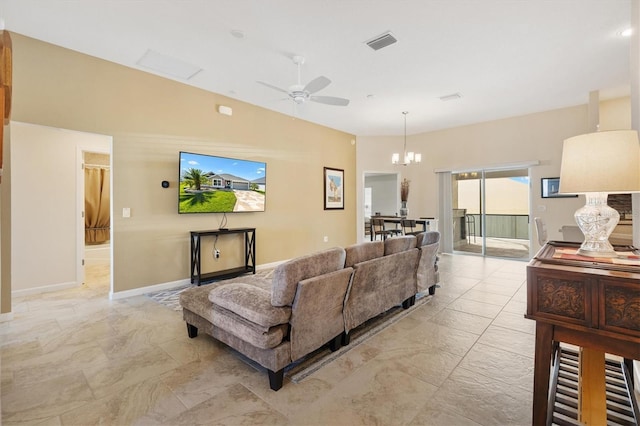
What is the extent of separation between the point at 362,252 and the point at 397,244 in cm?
63

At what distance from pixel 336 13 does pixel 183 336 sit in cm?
358

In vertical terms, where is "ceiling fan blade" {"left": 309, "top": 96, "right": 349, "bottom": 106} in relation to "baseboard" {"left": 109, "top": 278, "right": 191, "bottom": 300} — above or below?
above

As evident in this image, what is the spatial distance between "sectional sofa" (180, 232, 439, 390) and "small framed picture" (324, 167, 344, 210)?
13.5 feet

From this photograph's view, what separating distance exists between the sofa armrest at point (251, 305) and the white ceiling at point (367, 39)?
271 cm

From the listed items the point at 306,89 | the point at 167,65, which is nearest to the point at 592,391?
the point at 306,89

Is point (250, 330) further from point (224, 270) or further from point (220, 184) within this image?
point (220, 184)

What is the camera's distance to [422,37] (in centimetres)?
336

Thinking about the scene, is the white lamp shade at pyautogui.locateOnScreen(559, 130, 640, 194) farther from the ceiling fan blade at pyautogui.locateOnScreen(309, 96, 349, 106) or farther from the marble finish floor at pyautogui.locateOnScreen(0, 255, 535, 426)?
Answer: the ceiling fan blade at pyautogui.locateOnScreen(309, 96, 349, 106)

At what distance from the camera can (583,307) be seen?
4.36 ft

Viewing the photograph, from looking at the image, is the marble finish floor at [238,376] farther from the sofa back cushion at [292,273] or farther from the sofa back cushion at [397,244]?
the sofa back cushion at [397,244]

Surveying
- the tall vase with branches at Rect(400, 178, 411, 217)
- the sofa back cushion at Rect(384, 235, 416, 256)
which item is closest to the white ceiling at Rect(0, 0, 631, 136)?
the sofa back cushion at Rect(384, 235, 416, 256)

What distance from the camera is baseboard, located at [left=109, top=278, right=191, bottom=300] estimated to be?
3.94 m

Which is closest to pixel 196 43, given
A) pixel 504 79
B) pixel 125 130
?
pixel 125 130

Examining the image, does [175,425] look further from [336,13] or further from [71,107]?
[71,107]
